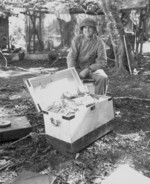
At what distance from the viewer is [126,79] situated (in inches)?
322

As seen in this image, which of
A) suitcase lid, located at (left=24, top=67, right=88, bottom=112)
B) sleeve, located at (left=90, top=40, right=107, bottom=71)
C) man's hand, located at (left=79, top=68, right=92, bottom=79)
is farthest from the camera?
sleeve, located at (left=90, top=40, right=107, bottom=71)

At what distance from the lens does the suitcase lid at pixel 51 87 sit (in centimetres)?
356

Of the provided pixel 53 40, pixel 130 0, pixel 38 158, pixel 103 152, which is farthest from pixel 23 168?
pixel 53 40

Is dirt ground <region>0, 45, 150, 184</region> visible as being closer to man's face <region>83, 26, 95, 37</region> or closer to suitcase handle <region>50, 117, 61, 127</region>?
suitcase handle <region>50, 117, 61, 127</region>

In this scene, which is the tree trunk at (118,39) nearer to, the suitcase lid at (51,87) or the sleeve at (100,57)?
the sleeve at (100,57)

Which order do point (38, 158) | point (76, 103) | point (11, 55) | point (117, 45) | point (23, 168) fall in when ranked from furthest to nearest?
point (11, 55)
point (117, 45)
point (76, 103)
point (38, 158)
point (23, 168)

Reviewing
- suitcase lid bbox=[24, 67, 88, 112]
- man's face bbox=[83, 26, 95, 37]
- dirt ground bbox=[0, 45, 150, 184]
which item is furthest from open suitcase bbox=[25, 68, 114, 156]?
man's face bbox=[83, 26, 95, 37]

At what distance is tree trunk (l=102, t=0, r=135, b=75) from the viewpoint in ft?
28.0

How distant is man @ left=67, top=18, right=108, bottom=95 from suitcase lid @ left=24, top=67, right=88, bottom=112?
2.06ft

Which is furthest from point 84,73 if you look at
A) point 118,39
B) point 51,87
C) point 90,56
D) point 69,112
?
point 118,39

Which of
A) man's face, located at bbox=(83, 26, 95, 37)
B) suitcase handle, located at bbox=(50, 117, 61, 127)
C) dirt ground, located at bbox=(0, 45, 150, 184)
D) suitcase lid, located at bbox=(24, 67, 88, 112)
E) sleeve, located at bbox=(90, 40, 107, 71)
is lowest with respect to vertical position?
dirt ground, located at bbox=(0, 45, 150, 184)

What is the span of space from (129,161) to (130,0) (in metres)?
9.00

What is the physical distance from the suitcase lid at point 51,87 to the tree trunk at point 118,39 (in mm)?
4997

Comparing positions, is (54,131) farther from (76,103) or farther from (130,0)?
(130,0)
